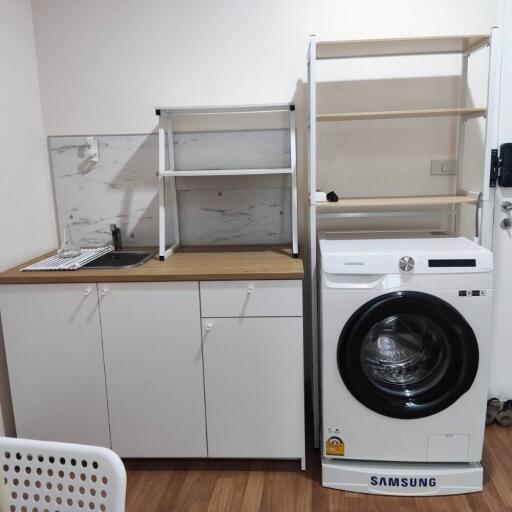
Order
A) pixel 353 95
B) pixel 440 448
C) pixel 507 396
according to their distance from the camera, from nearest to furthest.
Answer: pixel 440 448, pixel 353 95, pixel 507 396

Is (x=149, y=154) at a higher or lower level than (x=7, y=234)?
higher

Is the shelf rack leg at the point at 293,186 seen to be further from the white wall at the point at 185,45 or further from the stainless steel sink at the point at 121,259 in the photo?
the stainless steel sink at the point at 121,259

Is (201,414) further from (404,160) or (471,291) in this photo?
(404,160)

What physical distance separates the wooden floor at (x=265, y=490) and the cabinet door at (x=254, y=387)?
0.33ft

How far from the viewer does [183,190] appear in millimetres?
2504

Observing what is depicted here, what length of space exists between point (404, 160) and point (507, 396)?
53.4 inches

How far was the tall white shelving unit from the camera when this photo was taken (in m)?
1.93

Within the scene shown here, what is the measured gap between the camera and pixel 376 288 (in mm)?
1837

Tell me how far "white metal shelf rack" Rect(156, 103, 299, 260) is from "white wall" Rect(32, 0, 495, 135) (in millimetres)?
109

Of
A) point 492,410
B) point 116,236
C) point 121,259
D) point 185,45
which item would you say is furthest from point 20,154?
point 492,410

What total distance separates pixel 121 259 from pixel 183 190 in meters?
0.51

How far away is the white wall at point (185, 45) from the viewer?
2264mm

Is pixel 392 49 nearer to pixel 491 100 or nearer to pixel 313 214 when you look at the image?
pixel 491 100

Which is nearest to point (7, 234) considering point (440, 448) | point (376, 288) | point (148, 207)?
point (148, 207)
